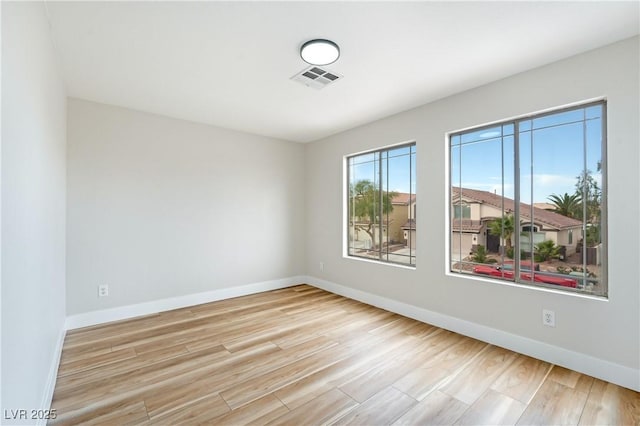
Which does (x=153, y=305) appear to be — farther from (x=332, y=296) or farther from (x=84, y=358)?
(x=332, y=296)

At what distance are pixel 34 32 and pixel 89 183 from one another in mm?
2091

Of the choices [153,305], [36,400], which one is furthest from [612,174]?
[153,305]

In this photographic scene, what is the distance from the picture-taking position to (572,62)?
238 cm

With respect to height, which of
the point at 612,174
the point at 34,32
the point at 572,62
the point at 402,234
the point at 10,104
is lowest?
the point at 402,234

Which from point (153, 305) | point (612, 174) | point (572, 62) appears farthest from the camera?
point (153, 305)

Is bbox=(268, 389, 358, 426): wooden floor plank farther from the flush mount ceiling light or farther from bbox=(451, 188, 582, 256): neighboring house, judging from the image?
the flush mount ceiling light

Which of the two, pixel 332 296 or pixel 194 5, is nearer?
pixel 194 5

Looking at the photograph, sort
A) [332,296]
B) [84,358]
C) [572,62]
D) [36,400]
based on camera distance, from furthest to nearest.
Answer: [332,296]
[84,358]
[572,62]
[36,400]

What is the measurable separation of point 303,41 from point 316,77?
22.1 inches

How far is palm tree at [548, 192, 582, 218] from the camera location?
8.05ft

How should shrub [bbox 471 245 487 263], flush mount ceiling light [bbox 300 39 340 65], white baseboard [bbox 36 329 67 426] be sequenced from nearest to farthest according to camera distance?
white baseboard [bbox 36 329 67 426], flush mount ceiling light [bbox 300 39 340 65], shrub [bbox 471 245 487 263]

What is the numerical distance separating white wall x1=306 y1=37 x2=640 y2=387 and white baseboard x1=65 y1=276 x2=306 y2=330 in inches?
55.9

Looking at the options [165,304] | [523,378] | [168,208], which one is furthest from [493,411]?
[168,208]

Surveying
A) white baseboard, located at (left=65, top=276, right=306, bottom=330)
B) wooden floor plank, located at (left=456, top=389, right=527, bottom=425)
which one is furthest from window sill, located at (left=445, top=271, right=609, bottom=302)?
white baseboard, located at (left=65, top=276, right=306, bottom=330)
